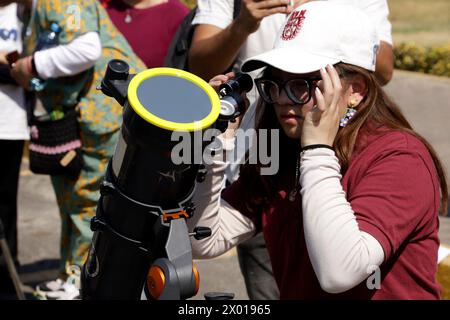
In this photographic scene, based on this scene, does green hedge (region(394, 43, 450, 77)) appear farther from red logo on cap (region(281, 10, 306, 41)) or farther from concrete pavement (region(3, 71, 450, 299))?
red logo on cap (region(281, 10, 306, 41))

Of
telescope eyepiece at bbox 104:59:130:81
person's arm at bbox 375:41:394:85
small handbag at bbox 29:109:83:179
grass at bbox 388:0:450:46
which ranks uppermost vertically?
telescope eyepiece at bbox 104:59:130:81

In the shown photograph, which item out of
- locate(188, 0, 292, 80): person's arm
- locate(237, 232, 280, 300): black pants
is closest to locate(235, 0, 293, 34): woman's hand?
locate(188, 0, 292, 80): person's arm

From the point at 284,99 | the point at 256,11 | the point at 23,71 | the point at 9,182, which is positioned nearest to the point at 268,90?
the point at 284,99

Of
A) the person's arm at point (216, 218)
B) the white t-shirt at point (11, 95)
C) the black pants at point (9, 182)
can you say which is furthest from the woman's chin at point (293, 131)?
the black pants at point (9, 182)

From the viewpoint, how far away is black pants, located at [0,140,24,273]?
4777mm

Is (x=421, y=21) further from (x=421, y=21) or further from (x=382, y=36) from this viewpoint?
(x=382, y=36)

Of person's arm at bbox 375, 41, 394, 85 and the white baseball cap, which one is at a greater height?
the white baseball cap

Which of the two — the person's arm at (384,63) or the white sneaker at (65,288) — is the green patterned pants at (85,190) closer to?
the white sneaker at (65,288)

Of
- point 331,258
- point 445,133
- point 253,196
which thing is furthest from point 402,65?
point 331,258

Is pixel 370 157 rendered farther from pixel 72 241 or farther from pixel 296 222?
pixel 72 241

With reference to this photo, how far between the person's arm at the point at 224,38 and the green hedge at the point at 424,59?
16.2 ft

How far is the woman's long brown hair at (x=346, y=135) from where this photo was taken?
245cm

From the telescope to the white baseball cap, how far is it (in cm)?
31
